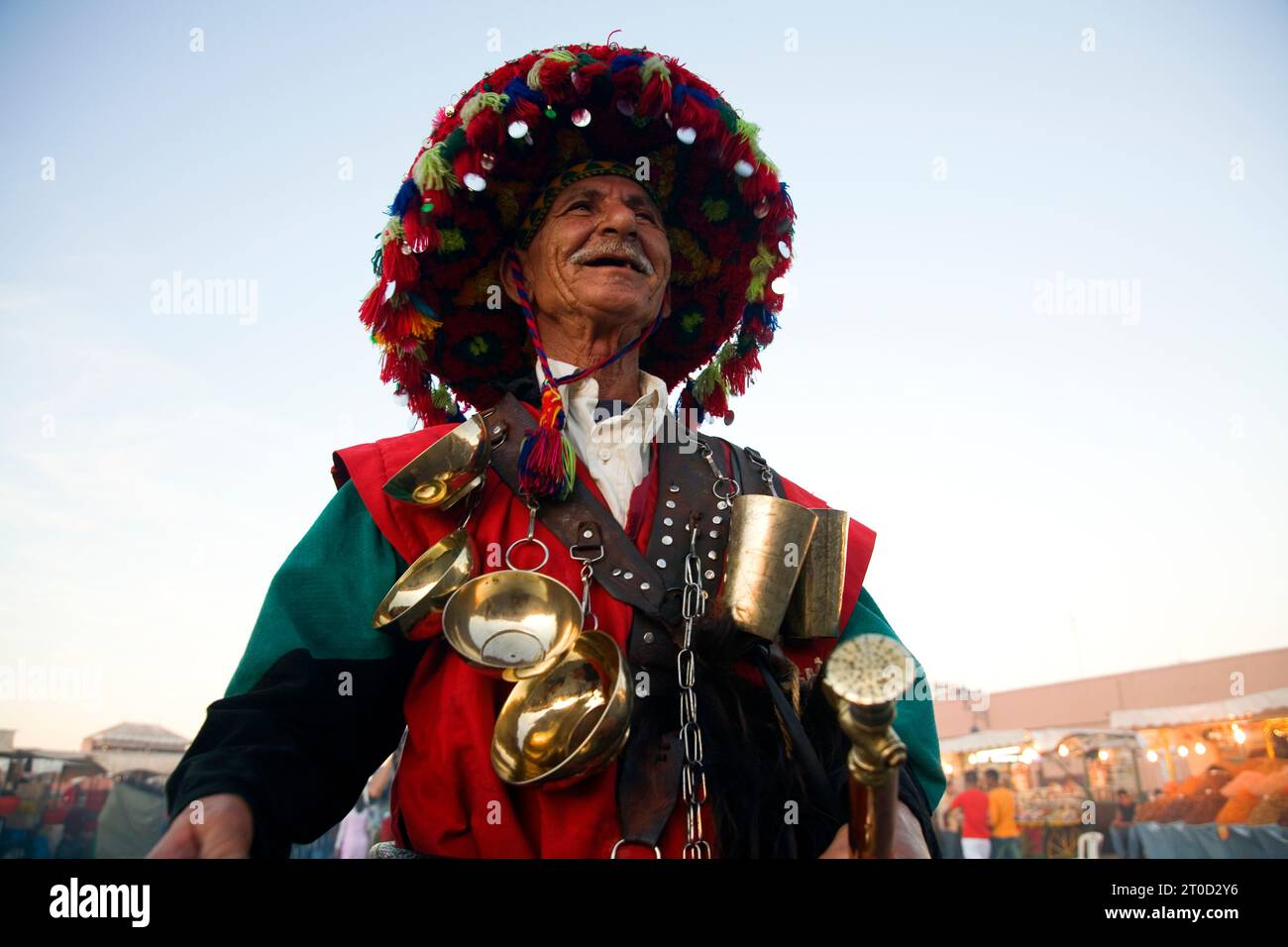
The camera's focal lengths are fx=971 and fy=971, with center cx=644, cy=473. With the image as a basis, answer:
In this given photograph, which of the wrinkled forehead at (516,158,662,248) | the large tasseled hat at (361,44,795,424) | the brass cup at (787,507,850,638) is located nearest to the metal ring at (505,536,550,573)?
the brass cup at (787,507,850,638)

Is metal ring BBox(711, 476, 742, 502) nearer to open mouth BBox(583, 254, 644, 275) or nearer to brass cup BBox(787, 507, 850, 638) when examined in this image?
brass cup BBox(787, 507, 850, 638)

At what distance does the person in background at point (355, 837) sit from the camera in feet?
28.2

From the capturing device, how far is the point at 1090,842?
9094 mm

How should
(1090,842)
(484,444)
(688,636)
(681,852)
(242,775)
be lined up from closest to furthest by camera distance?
1. (242,775)
2. (681,852)
3. (688,636)
4. (484,444)
5. (1090,842)

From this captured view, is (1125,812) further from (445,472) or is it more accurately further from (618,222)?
(445,472)

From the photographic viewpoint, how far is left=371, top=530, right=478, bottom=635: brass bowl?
2.07m

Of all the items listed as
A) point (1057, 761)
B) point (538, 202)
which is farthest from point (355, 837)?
point (1057, 761)

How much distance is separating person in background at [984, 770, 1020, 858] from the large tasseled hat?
7245mm

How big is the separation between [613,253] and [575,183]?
12.3 inches

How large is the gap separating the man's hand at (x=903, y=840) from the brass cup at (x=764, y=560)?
447 millimetres
